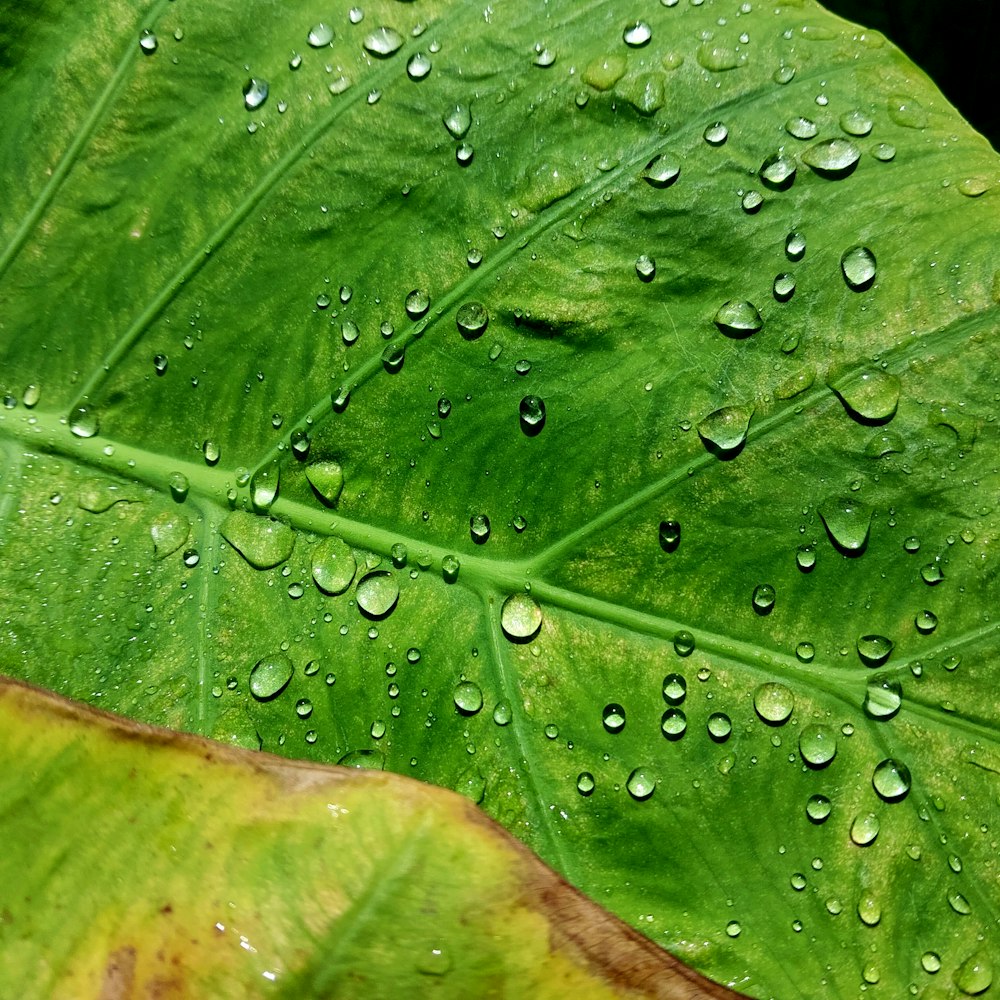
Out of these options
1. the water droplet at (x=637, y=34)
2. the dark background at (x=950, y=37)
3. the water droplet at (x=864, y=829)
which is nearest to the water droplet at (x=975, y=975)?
the water droplet at (x=864, y=829)

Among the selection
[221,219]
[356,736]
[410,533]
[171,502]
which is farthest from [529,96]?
[356,736]

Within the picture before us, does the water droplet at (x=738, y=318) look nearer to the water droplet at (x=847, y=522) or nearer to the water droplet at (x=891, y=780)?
the water droplet at (x=847, y=522)

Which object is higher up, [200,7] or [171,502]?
[200,7]

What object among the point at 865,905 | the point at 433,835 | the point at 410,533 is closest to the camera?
the point at 433,835

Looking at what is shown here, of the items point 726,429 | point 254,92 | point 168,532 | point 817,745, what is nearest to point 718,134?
point 726,429

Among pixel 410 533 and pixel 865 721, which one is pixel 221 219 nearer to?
pixel 410 533

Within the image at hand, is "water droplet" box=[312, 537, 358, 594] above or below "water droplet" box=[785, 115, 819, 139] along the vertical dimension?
below

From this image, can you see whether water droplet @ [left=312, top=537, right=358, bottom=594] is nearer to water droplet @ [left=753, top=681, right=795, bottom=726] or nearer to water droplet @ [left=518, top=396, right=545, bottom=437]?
water droplet @ [left=518, top=396, right=545, bottom=437]

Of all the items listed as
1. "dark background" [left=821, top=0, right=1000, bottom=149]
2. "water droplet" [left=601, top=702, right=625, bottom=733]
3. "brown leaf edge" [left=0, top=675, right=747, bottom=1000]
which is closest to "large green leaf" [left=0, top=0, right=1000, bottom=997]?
"water droplet" [left=601, top=702, right=625, bottom=733]

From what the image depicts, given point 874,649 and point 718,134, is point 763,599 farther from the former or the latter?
point 718,134
